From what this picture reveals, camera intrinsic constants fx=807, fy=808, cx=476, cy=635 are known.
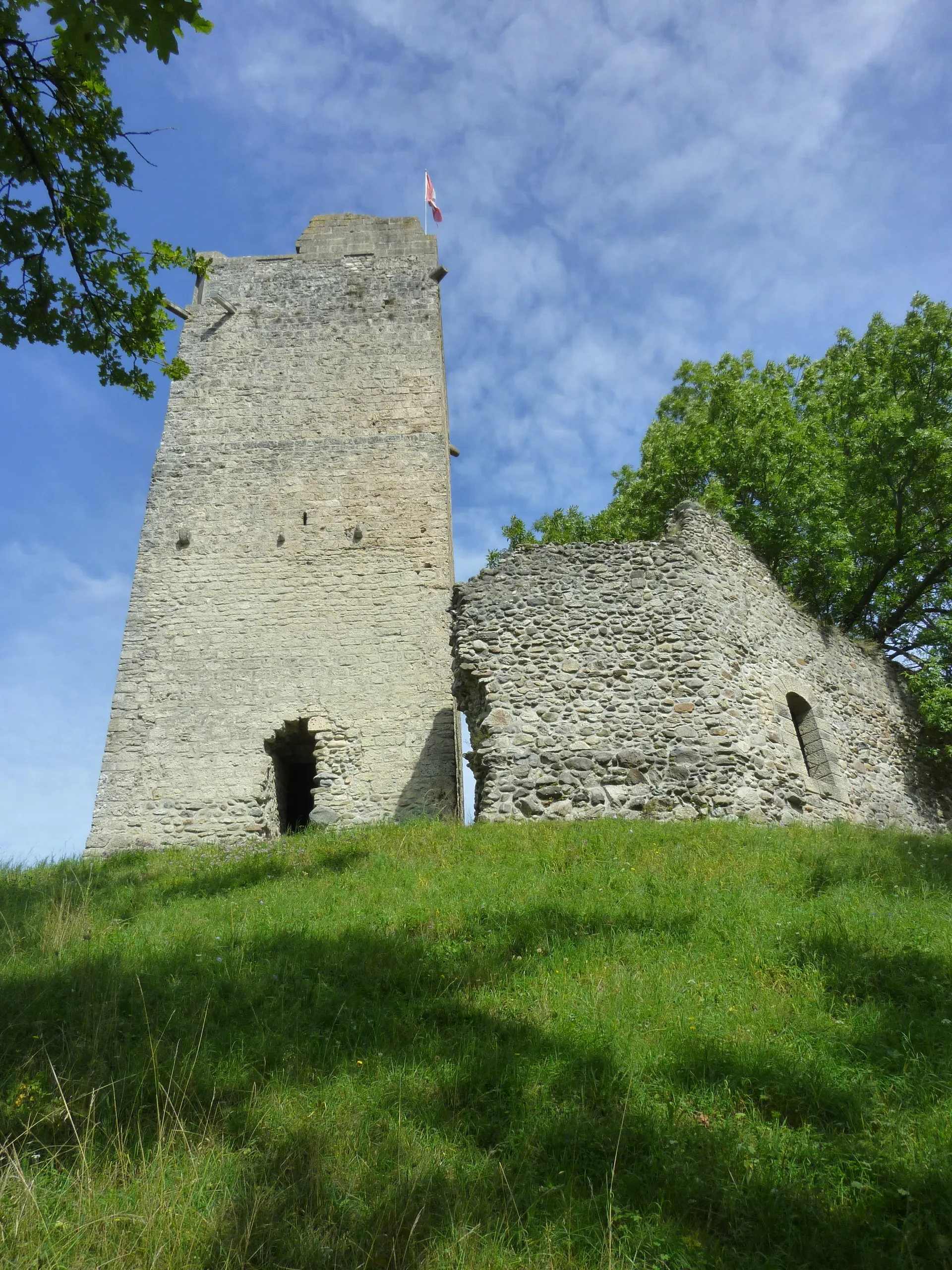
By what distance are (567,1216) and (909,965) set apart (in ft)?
8.63

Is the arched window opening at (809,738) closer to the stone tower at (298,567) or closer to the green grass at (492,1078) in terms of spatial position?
the green grass at (492,1078)

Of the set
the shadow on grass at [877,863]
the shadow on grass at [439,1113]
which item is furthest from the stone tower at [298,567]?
the shadow on grass at [439,1113]

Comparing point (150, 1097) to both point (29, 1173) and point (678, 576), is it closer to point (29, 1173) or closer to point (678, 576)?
point (29, 1173)

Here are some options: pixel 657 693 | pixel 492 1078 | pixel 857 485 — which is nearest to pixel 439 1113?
pixel 492 1078

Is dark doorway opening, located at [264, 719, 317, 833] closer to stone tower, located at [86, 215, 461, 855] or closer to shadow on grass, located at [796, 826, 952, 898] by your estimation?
stone tower, located at [86, 215, 461, 855]

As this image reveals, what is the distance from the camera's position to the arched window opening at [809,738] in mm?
10445

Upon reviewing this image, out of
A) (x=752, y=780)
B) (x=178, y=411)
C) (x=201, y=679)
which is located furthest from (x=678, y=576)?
(x=178, y=411)

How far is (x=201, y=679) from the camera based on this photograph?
1236 cm

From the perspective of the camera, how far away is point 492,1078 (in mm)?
3607

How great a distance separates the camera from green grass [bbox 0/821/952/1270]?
2715mm

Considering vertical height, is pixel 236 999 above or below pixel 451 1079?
above

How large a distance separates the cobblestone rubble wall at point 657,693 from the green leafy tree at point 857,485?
123 inches

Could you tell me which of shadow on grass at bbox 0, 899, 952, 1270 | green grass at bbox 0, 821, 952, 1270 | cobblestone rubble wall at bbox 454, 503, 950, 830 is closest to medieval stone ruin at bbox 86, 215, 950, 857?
cobblestone rubble wall at bbox 454, 503, 950, 830

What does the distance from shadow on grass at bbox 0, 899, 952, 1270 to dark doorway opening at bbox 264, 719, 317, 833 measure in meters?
6.78
